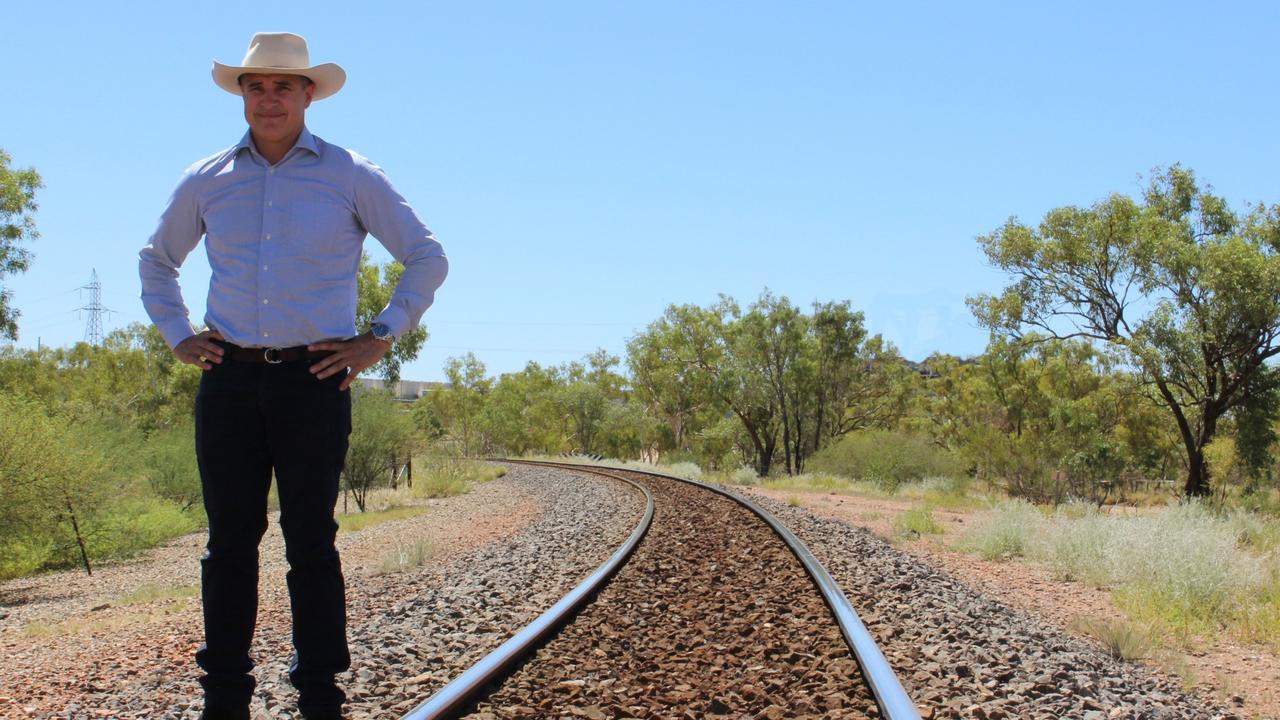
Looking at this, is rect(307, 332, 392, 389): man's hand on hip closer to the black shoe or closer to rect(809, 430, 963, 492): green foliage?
the black shoe

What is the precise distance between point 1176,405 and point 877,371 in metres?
26.6

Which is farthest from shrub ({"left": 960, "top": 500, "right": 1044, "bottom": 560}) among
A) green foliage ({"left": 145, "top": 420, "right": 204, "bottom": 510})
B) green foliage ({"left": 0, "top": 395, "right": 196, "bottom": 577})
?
green foliage ({"left": 145, "top": 420, "right": 204, "bottom": 510})

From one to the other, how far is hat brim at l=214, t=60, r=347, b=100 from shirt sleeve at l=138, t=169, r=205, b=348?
32 cm

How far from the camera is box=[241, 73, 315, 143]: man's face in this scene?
11.1ft

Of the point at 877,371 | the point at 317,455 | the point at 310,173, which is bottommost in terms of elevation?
the point at 317,455

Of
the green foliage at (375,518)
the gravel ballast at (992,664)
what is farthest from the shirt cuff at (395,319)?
the green foliage at (375,518)

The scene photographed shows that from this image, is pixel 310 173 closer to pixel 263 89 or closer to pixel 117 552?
pixel 263 89

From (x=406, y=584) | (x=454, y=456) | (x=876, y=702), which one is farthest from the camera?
(x=454, y=456)

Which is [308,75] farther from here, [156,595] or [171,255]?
[156,595]

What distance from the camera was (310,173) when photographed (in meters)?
3.42

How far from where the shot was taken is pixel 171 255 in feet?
11.6

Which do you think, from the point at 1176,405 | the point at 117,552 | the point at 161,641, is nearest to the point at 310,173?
the point at 161,641

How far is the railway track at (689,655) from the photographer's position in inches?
167

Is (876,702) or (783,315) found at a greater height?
(783,315)
